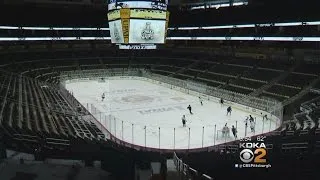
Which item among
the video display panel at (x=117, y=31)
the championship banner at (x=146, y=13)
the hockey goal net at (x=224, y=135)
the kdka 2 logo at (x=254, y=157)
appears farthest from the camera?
the video display panel at (x=117, y=31)

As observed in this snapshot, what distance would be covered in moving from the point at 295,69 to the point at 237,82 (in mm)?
5391

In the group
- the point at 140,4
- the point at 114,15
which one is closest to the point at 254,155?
the point at 140,4

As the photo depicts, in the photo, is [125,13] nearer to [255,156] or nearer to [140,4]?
[140,4]

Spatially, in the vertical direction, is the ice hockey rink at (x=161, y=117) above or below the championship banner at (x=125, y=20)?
below

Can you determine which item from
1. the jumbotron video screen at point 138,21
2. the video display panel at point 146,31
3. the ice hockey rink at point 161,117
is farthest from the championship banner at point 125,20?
the ice hockey rink at point 161,117

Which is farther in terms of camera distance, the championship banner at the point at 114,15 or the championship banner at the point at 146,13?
the championship banner at the point at 114,15

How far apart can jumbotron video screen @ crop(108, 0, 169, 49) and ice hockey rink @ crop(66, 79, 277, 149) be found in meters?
5.11

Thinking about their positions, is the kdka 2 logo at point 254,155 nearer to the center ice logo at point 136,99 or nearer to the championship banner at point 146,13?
the championship banner at point 146,13

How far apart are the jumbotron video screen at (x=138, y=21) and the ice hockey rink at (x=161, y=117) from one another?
16.8 feet

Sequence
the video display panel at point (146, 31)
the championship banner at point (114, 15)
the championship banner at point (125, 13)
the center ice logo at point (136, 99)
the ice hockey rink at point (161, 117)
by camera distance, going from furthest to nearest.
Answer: the center ice logo at point (136, 99), the video display panel at point (146, 31), the championship banner at point (114, 15), the championship banner at point (125, 13), the ice hockey rink at point (161, 117)

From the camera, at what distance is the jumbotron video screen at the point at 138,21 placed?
79.6ft

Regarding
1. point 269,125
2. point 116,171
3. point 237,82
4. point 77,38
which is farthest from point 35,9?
point 116,171

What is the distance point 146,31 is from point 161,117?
7.60 m

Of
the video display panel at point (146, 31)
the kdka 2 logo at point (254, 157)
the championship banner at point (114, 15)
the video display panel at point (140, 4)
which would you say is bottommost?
the kdka 2 logo at point (254, 157)
